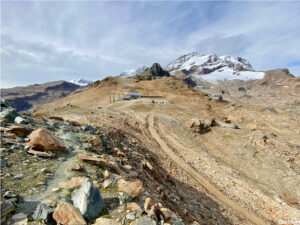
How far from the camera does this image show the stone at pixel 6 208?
2967 millimetres

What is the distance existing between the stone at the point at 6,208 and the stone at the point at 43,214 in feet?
1.38

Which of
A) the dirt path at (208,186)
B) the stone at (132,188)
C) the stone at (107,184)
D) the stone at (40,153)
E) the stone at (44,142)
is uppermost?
the stone at (44,142)

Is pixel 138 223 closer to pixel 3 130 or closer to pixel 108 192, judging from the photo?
pixel 108 192

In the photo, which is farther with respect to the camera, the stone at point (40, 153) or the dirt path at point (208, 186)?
the dirt path at point (208, 186)

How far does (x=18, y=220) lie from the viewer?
3.03 meters

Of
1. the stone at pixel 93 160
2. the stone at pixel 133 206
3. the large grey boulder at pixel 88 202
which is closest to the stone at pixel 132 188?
the stone at pixel 133 206

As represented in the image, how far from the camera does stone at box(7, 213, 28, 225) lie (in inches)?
117

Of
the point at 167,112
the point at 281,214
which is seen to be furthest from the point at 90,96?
the point at 281,214

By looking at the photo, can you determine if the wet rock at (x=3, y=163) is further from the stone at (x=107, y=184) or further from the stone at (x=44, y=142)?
the stone at (x=107, y=184)

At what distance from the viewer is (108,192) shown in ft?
14.3

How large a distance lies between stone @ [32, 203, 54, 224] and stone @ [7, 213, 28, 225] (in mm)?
147

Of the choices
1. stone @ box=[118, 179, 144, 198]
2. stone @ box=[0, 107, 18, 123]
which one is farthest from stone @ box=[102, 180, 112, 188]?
stone @ box=[0, 107, 18, 123]

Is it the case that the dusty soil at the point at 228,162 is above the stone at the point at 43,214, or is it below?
below

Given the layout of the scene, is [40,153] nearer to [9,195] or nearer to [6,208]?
[9,195]
